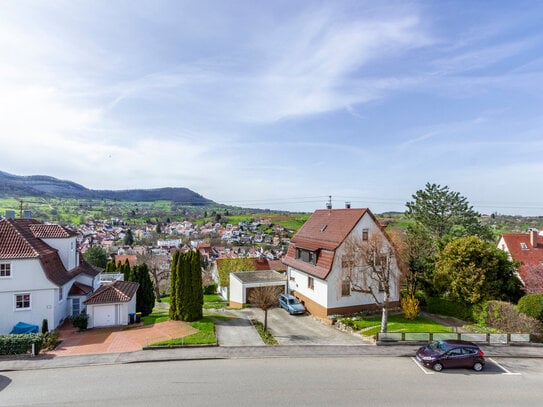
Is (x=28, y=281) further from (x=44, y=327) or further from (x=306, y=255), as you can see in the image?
→ (x=306, y=255)

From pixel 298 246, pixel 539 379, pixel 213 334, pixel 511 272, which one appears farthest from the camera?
pixel 298 246

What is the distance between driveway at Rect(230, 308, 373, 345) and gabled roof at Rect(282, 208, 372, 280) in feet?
13.5

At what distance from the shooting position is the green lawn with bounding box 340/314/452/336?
2435 centimetres

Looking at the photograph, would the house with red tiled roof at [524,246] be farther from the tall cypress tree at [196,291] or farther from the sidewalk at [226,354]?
the tall cypress tree at [196,291]

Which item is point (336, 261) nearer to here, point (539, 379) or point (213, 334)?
point (213, 334)

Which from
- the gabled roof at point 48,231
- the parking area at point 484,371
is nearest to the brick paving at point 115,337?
the gabled roof at point 48,231

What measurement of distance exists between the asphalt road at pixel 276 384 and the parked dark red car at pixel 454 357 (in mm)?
432

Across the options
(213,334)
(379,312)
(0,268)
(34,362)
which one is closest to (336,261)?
(379,312)

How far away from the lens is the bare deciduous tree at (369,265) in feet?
84.1

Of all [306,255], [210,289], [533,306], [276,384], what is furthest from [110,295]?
→ [533,306]

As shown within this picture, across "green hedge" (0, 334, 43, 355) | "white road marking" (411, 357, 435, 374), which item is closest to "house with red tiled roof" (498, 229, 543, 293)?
"white road marking" (411, 357, 435, 374)

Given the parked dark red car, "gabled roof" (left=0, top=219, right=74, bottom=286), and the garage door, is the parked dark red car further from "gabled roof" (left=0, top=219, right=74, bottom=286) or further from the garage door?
"gabled roof" (left=0, top=219, right=74, bottom=286)

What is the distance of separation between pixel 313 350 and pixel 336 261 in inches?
369

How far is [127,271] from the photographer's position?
1460 inches
